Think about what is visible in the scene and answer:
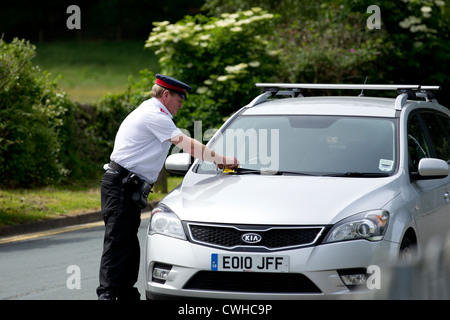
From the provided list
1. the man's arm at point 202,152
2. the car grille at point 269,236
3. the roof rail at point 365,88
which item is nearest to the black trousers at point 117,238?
the man's arm at point 202,152

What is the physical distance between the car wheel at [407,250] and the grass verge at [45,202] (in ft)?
23.0

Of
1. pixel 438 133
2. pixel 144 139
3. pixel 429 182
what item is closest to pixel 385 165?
pixel 429 182

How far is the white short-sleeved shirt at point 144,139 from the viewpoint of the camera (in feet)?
22.4

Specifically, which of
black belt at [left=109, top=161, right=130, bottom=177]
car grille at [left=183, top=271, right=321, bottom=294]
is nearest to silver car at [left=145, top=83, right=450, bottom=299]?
car grille at [left=183, top=271, right=321, bottom=294]

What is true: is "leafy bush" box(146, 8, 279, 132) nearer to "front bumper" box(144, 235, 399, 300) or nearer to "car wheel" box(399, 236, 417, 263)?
"car wheel" box(399, 236, 417, 263)

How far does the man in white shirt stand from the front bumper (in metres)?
0.78

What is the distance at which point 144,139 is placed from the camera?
687 cm

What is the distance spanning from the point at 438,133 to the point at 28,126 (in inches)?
363

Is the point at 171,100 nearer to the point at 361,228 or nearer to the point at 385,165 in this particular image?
the point at 385,165

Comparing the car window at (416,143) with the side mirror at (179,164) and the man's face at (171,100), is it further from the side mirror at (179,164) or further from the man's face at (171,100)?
the man's face at (171,100)

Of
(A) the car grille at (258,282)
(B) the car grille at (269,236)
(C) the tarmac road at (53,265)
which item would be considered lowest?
(C) the tarmac road at (53,265)
